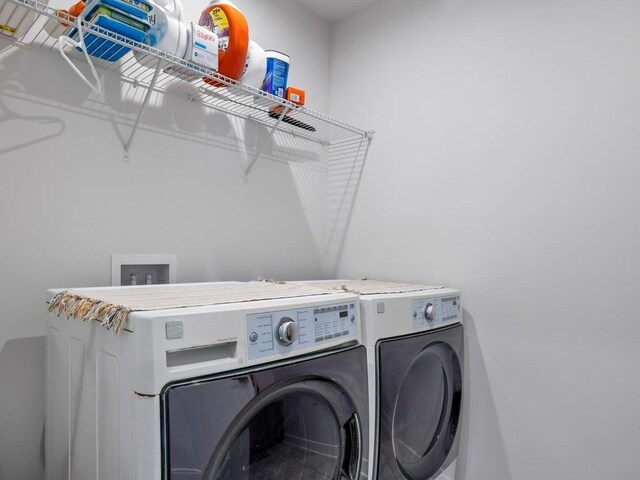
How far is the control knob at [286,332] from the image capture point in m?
1.07

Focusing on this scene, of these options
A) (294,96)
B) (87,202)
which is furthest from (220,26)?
(87,202)

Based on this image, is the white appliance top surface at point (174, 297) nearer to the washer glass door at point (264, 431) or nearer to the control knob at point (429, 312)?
the washer glass door at point (264, 431)

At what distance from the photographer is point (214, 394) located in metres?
0.91

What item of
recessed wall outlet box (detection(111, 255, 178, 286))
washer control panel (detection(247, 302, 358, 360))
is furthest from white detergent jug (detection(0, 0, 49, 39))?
washer control panel (detection(247, 302, 358, 360))

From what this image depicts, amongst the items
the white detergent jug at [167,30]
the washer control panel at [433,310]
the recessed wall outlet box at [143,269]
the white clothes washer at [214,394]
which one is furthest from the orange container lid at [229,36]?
the washer control panel at [433,310]

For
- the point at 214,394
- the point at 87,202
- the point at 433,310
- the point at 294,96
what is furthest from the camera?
the point at 294,96

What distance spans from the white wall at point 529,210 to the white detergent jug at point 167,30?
120 centimetres

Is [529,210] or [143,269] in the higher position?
[529,210]

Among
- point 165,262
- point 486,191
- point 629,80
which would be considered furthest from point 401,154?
point 165,262

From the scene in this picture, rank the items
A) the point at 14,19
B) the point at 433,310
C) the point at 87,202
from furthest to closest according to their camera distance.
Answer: the point at 433,310, the point at 87,202, the point at 14,19

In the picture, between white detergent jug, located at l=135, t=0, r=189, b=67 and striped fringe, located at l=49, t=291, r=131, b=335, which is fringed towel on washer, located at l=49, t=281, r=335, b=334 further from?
white detergent jug, located at l=135, t=0, r=189, b=67

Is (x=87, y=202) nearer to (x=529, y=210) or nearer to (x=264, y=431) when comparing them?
(x=264, y=431)

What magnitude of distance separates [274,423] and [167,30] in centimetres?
132

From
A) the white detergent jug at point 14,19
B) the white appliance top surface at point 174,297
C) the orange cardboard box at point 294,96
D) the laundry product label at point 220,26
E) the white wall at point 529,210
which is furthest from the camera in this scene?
the orange cardboard box at point 294,96
